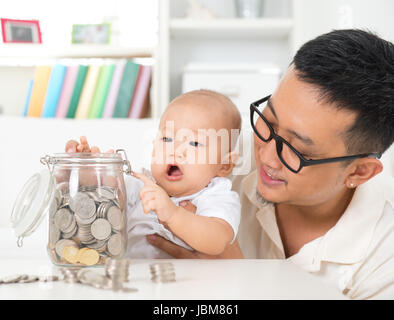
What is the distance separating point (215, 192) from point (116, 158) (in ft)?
1.00

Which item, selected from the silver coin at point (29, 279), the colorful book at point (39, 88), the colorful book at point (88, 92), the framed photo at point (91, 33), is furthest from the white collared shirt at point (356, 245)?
the framed photo at point (91, 33)

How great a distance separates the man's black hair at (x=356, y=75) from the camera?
952 millimetres

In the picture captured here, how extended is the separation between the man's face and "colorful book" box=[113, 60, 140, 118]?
179 centimetres

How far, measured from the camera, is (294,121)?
977 mm

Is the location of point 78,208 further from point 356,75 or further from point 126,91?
point 126,91

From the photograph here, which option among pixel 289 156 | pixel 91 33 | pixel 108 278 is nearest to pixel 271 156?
pixel 289 156

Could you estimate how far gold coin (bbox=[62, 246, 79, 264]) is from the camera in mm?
745

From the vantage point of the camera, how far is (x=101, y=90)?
9.11 ft

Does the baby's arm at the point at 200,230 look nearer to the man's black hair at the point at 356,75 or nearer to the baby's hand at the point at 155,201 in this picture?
the baby's hand at the point at 155,201

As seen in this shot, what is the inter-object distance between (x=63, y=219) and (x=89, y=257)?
3.0 inches

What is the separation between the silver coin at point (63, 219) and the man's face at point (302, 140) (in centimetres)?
47

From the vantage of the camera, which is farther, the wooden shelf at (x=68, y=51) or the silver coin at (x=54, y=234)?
the wooden shelf at (x=68, y=51)

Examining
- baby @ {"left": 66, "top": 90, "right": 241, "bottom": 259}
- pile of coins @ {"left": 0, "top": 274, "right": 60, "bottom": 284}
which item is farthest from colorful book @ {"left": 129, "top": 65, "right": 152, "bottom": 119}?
pile of coins @ {"left": 0, "top": 274, "right": 60, "bottom": 284}
